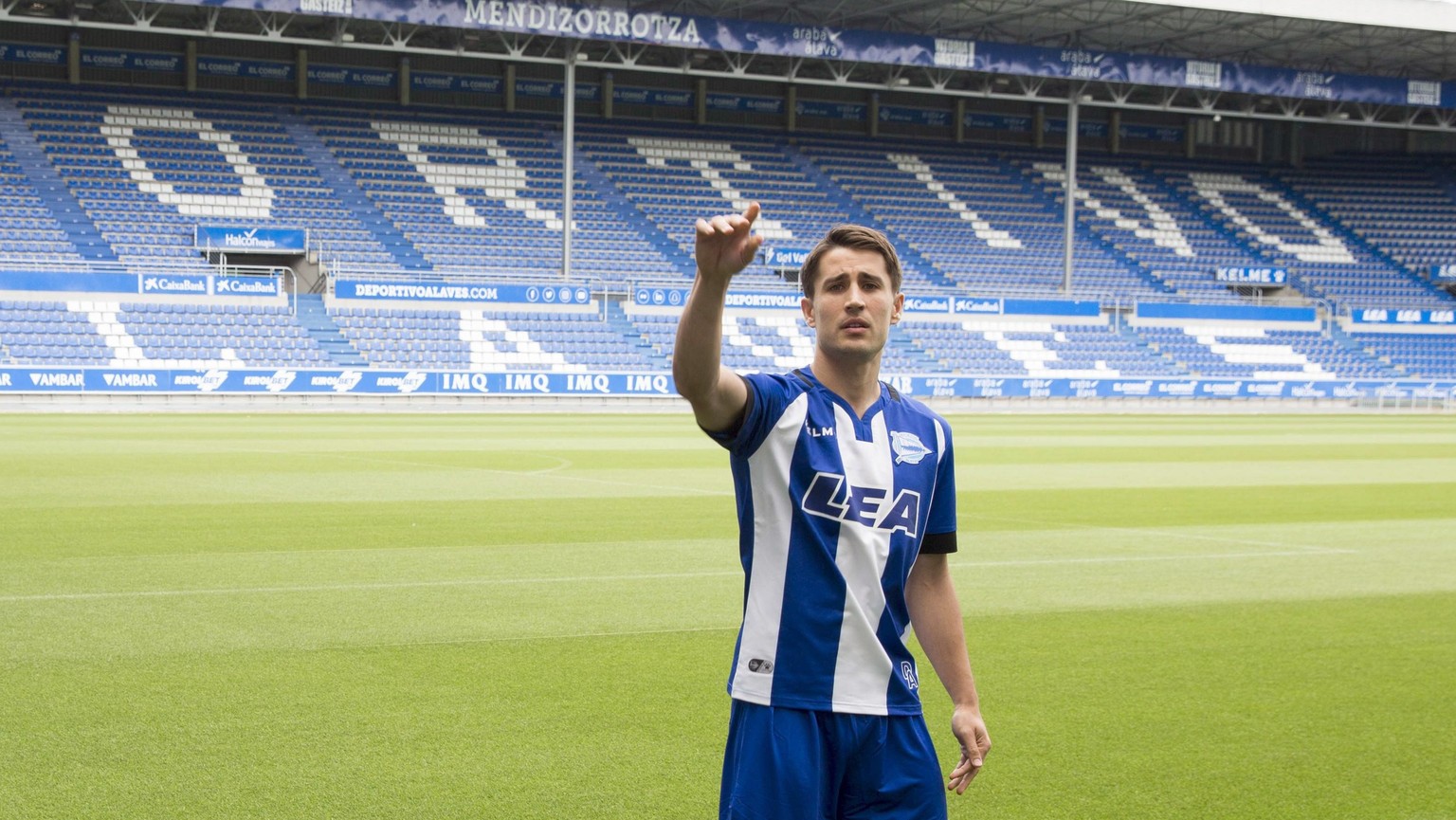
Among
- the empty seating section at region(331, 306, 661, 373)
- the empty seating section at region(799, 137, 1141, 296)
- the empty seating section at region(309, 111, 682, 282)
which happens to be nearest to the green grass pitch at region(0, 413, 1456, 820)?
the empty seating section at region(331, 306, 661, 373)

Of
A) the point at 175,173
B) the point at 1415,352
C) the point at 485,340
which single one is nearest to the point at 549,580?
the point at 485,340

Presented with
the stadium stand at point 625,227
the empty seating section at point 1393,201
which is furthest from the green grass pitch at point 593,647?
the empty seating section at point 1393,201

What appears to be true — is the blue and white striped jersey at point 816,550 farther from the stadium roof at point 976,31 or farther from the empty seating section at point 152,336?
the stadium roof at point 976,31

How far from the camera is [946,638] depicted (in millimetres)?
3359

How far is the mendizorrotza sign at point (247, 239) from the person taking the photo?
38.9 m

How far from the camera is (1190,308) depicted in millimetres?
46844

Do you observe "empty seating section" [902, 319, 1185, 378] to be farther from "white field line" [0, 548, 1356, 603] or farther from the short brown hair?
the short brown hair

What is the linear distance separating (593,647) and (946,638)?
4.42 m

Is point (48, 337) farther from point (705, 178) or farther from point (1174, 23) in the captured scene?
point (1174, 23)

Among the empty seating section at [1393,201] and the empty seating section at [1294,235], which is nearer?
the empty seating section at [1294,235]

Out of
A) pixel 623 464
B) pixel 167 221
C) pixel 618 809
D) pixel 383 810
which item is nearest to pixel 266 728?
pixel 383 810

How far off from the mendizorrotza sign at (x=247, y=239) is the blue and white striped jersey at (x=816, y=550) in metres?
38.2

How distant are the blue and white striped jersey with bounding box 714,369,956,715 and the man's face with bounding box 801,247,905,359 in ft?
0.43

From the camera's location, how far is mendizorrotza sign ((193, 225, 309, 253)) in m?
38.9
